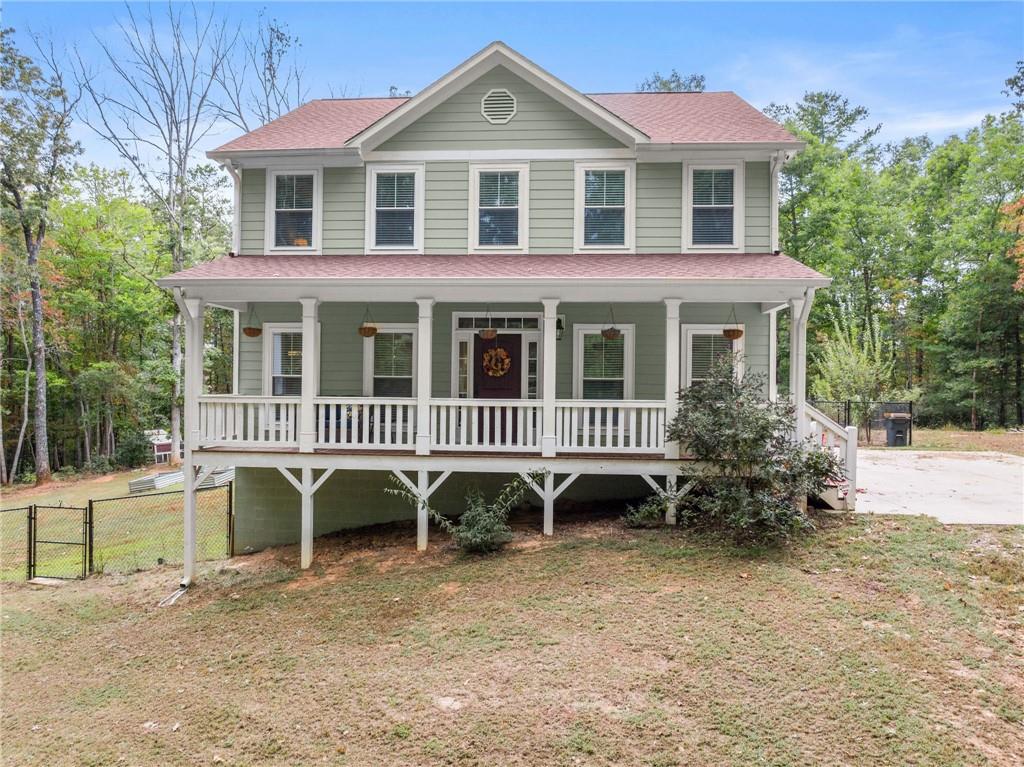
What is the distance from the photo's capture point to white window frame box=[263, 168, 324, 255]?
10.2 metres

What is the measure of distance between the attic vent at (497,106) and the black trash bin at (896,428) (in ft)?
47.1

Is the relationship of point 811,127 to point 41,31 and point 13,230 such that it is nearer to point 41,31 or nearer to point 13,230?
point 41,31

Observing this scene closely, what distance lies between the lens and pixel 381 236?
33.3 ft

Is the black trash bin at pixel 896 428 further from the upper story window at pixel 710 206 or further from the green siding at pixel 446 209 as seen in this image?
the green siding at pixel 446 209

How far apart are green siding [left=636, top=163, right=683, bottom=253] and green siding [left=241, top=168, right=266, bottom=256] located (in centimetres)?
698

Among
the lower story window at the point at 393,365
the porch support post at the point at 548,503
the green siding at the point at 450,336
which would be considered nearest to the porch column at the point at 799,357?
the green siding at the point at 450,336

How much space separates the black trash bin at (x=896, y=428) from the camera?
16.4m

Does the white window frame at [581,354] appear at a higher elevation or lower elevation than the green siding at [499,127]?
lower

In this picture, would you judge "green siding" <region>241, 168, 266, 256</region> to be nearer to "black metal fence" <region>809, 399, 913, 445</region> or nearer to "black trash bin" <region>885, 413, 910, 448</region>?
"black metal fence" <region>809, 399, 913, 445</region>

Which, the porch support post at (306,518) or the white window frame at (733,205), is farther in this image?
the white window frame at (733,205)

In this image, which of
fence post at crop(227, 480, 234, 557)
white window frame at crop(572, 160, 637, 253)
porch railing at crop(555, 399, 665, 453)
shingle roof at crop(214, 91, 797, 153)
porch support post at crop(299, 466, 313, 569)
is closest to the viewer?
porch railing at crop(555, 399, 665, 453)

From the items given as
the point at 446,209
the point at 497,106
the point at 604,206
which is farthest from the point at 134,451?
the point at 604,206

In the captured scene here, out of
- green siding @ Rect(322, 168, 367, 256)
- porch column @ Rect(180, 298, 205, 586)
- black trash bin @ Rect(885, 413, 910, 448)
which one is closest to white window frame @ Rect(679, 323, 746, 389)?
green siding @ Rect(322, 168, 367, 256)

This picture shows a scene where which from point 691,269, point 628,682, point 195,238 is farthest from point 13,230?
point 628,682
